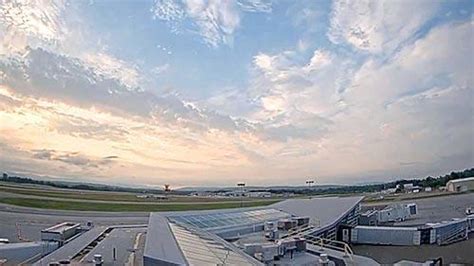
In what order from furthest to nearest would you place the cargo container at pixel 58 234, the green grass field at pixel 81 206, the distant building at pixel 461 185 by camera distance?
the distant building at pixel 461 185 < the green grass field at pixel 81 206 < the cargo container at pixel 58 234

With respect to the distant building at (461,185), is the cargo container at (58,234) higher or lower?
lower

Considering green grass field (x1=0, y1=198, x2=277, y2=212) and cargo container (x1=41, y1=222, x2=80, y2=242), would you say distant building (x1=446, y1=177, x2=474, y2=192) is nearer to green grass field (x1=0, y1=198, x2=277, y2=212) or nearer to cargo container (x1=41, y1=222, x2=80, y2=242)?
green grass field (x1=0, y1=198, x2=277, y2=212)

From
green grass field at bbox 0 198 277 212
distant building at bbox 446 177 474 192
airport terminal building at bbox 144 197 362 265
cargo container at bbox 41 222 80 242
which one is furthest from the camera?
distant building at bbox 446 177 474 192

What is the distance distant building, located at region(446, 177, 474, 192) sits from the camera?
21.4 metres

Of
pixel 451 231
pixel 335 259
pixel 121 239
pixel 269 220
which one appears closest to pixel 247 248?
pixel 335 259

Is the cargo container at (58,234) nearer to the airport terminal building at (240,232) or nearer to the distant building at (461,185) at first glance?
the airport terminal building at (240,232)

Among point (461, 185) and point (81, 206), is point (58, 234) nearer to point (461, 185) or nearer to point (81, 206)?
point (81, 206)

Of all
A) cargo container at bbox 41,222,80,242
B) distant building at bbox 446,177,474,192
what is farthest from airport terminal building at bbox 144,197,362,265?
distant building at bbox 446,177,474,192

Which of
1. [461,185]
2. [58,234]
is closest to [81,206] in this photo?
[58,234]

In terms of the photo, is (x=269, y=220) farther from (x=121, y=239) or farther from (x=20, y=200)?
(x=20, y=200)

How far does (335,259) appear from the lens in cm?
720

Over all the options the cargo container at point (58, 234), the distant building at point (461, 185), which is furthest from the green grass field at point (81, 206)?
the distant building at point (461, 185)

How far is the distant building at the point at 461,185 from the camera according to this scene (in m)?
21.4

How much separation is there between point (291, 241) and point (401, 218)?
876 cm
